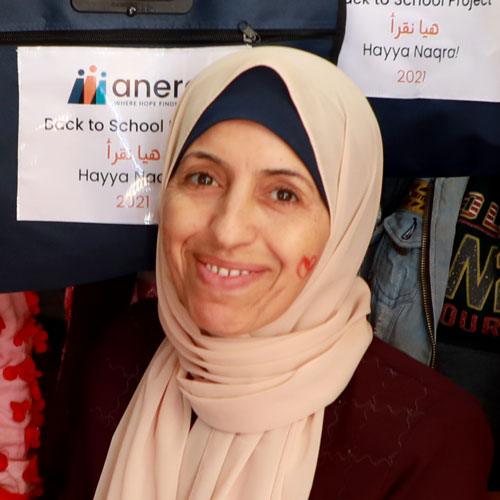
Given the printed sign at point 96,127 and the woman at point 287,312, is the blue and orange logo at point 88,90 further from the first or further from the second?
the woman at point 287,312

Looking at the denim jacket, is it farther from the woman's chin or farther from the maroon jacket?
the woman's chin

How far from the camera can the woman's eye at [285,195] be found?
3.85 feet

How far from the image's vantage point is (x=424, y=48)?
1367 millimetres

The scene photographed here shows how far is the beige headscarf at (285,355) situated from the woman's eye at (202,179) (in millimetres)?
63

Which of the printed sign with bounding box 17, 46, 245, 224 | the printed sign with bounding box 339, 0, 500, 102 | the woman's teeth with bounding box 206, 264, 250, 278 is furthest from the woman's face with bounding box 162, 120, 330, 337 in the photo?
the printed sign with bounding box 339, 0, 500, 102

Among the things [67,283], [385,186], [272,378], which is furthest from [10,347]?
[385,186]

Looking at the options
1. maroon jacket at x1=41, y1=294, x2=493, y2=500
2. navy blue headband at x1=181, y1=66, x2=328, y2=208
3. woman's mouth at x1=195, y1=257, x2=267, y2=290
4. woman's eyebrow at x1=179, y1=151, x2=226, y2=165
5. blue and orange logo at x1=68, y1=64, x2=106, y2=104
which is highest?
navy blue headband at x1=181, y1=66, x2=328, y2=208

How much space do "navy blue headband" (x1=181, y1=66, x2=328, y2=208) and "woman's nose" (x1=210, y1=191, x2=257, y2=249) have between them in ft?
0.35

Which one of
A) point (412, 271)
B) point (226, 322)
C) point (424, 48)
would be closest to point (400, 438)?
point (226, 322)

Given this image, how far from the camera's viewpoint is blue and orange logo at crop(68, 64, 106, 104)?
132 cm

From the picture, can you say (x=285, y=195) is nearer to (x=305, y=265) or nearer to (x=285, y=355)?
(x=305, y=265)

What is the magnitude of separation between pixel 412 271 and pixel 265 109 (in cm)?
56

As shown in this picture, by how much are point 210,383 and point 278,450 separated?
15 centimetres

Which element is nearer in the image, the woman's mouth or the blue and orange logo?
the woman's mouth
